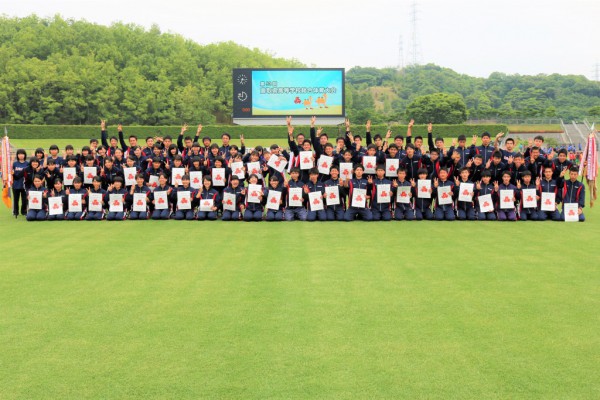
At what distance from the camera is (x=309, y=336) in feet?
14.1

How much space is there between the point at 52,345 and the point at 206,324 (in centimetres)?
121

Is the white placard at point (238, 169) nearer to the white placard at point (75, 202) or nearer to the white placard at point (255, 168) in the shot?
the white placard at point (255, 168)

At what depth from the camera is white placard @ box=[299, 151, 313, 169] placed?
38.9 feet

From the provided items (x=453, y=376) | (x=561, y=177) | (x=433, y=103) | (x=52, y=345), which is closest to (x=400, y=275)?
(x=453, y=376)

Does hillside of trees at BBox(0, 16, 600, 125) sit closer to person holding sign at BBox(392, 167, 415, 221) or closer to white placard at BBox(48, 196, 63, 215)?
white placard at BBox(48, 196, 63, 215)

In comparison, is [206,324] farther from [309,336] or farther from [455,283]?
[455,283]

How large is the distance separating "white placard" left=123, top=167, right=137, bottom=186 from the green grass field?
146 inches

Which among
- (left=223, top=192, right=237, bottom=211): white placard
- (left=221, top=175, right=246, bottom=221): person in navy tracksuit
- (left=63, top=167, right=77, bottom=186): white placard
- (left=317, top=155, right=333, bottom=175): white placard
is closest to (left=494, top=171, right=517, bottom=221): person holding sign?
(left=317, top=155, right=333, bottom=175): white placard

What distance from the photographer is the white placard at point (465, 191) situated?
11320 mm

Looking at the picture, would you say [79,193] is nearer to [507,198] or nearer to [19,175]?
[19,175]

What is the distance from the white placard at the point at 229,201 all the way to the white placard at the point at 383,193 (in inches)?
122

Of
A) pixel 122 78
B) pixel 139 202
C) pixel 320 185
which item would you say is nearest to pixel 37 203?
pixel 139 202

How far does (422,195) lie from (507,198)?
177 cm

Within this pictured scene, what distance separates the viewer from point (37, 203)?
11562mm
